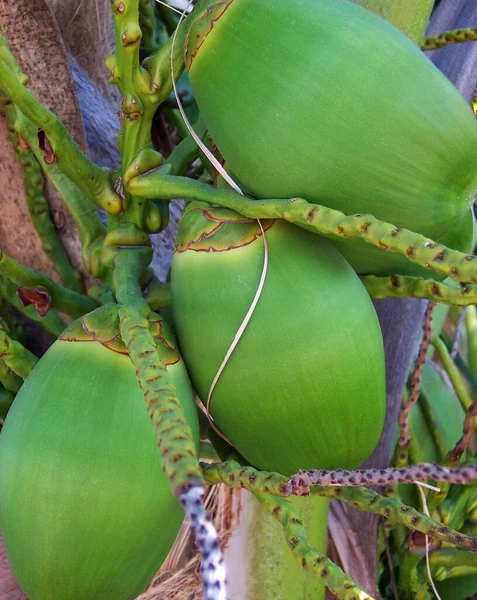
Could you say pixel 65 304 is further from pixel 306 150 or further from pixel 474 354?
pixel 474 354

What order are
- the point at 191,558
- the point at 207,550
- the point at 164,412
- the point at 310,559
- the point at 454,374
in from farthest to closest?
the point at 454,374 < the point at 191,558 < the point at 310,559 < the point at 164,412 < the point at 207,550

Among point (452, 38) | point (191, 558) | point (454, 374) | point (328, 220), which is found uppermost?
point (452, 38)

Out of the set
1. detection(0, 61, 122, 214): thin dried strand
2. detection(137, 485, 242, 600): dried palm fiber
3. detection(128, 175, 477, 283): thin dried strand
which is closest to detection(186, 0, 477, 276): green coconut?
detection(128, 175, 477, 283): thin dried strand

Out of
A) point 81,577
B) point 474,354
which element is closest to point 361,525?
point 474,354

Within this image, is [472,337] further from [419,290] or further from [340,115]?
[340,115]

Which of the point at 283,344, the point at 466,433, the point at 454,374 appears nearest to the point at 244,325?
the point at 283,344

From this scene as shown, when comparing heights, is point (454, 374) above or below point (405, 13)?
below

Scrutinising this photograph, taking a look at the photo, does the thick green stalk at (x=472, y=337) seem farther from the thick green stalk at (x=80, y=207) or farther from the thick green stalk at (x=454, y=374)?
the thick green stalk at (x=80, y=207)
